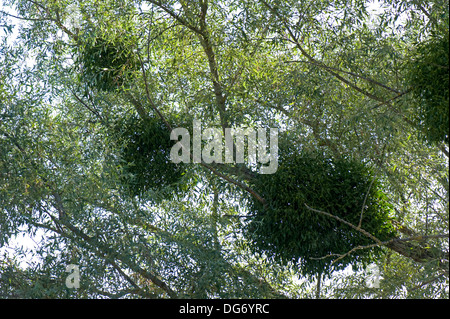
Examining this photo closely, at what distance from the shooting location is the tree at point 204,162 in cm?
397

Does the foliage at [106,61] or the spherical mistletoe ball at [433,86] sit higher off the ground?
the foliage at [106,61]

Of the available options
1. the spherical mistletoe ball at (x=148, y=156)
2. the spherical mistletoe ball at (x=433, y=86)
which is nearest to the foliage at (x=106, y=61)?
the spherical mistletoe ball at (x=148, y=156)

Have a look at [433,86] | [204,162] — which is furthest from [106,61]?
[433,86]

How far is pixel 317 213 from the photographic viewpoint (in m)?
3.88

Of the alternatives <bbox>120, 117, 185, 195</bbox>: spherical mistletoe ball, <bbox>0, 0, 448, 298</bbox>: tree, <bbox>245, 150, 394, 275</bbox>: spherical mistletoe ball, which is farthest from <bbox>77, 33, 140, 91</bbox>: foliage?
<bbox>245, 150, 394, 275</bbox>: spherical mistletoe ball

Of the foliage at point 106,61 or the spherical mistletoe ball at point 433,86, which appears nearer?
the spherical mistletoe ball at point 433,86

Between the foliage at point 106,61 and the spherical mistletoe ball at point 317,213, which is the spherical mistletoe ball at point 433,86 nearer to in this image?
the spherical mistletoe ball at point 317,213

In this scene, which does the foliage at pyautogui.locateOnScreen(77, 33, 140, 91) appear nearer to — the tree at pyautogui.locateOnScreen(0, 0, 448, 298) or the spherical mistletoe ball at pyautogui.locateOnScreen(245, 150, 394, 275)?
the tree at pyautogui.locateOnScreen(0, 0, 448, 298)

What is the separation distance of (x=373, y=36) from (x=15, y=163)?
2867 millimetres

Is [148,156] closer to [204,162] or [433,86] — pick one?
[204,162]

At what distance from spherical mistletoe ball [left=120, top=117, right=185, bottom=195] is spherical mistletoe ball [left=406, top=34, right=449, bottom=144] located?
1.81 metres

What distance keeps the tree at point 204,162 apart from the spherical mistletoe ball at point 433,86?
0.08 m

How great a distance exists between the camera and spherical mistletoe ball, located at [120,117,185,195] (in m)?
4.20

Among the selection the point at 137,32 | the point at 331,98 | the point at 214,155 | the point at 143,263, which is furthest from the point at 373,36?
the point at 143,263
